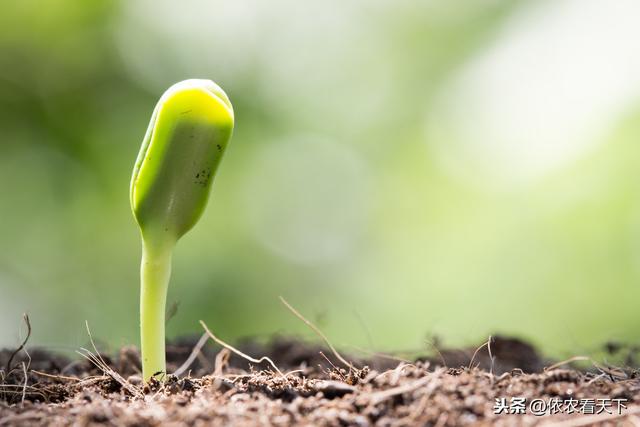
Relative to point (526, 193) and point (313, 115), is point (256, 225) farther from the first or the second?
point (526, 193)

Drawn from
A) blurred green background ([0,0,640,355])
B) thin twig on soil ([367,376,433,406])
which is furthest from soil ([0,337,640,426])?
blurred green background ([0,0,640,355])

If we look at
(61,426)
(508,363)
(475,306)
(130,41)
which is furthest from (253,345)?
(130,41)

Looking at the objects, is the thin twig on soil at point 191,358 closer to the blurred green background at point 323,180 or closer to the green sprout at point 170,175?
the green sprout at point 170,175

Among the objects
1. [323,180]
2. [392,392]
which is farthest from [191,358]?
[323,180]

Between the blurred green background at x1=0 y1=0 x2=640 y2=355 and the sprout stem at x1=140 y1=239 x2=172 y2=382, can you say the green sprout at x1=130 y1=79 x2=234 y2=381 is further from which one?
the blurred green background at x1=0 y1=0 x2=640 y2=355

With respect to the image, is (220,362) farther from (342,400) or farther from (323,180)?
(323,180)

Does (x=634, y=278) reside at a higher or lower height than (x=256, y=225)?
lower
